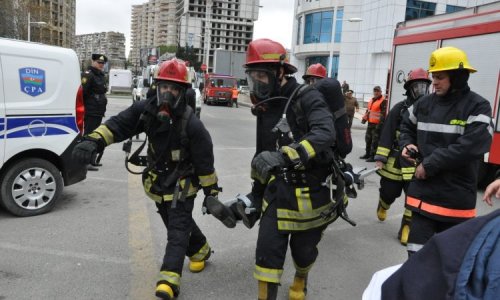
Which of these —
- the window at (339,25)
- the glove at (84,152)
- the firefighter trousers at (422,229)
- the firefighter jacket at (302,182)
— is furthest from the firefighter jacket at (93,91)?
the window at (339,25)

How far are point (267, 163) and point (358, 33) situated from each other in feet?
147

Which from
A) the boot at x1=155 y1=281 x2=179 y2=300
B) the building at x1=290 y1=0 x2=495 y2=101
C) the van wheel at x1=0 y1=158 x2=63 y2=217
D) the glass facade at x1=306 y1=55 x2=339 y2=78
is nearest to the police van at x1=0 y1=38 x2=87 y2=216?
the van wheel at x1=0 y1=158 x2=63 y2=217

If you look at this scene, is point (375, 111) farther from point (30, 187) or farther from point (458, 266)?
point (458, 266)

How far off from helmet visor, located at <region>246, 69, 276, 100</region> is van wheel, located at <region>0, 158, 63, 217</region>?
3.27 metres

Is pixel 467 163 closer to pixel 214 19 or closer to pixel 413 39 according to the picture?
pixel 413 39

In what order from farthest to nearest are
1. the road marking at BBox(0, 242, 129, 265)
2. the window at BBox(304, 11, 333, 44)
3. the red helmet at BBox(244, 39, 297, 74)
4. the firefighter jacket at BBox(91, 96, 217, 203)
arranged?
the window at BBox(304, 11, 333, 44) → the road marking at BBox(0, 242, 129, 265) → the firefighter jacket at BBox(91, 96, 217, 203) → the red helmet at BBox(244, 39, 297, 74)

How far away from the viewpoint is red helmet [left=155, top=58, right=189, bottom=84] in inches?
135

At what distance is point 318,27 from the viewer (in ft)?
162

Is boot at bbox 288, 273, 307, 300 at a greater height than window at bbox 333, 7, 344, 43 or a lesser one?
lesser

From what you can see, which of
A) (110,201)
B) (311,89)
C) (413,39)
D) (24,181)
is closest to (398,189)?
Result: (311,89)

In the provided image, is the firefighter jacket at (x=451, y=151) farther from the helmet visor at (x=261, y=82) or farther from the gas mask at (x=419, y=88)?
the gas mask at (x=419, y=88)

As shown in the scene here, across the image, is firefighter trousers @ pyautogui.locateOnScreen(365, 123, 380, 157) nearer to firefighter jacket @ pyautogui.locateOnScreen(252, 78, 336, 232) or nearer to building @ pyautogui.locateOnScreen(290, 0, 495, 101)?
firefighter jacket @ pyautogui.locateOnScreen(252, 78, 336, 232)

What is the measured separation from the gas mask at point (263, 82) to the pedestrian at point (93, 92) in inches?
217

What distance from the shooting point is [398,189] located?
17.5ft
